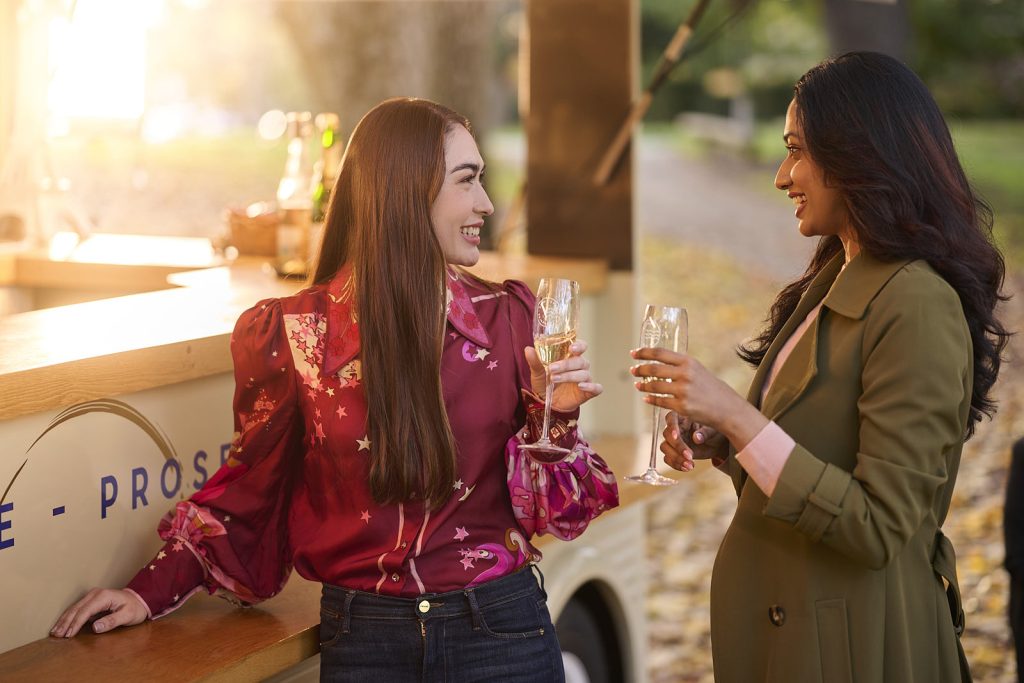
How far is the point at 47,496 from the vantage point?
2277mm

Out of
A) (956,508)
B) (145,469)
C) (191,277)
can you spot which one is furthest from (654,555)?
(145,469)

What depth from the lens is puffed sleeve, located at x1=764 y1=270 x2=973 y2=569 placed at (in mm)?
1828

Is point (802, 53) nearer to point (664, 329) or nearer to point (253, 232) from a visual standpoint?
point (253, 232)

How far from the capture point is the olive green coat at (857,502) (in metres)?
1.84

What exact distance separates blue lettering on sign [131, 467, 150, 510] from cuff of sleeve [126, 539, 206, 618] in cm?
25

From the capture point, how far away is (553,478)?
2.16 metres

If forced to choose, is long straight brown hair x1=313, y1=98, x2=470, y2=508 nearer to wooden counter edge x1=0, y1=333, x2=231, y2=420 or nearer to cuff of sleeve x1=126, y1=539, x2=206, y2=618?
cuff of sleeve x1=126, y1=539, x2=206, y2=618

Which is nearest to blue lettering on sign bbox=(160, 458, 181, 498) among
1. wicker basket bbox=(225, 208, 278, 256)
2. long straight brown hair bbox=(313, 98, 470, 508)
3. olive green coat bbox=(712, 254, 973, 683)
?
long straight brown hair bbox=(313, 98, 470, 508)

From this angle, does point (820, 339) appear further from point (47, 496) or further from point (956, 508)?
point (956, 508)

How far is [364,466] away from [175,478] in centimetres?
66

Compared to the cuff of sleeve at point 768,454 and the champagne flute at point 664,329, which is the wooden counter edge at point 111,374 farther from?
the cuff of sleeve at point 768,454

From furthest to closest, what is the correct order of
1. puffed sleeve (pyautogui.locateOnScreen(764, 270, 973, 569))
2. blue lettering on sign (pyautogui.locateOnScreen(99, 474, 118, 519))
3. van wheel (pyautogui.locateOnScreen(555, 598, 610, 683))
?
van wheel (pyautogui.locateOnScreen(555, 598, 610, 683)) < blue lettering on sign (pyautogui.locateOnScreen(99, 474, 118, 519)) < puffed sleeve (pyautogui.locateOnScreen(764, 270, 973, 569))

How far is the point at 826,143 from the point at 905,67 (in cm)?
18

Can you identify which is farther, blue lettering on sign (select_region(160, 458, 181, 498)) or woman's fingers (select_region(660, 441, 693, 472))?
blue lettering on sign (select_region(160, 458, 181, 498))
